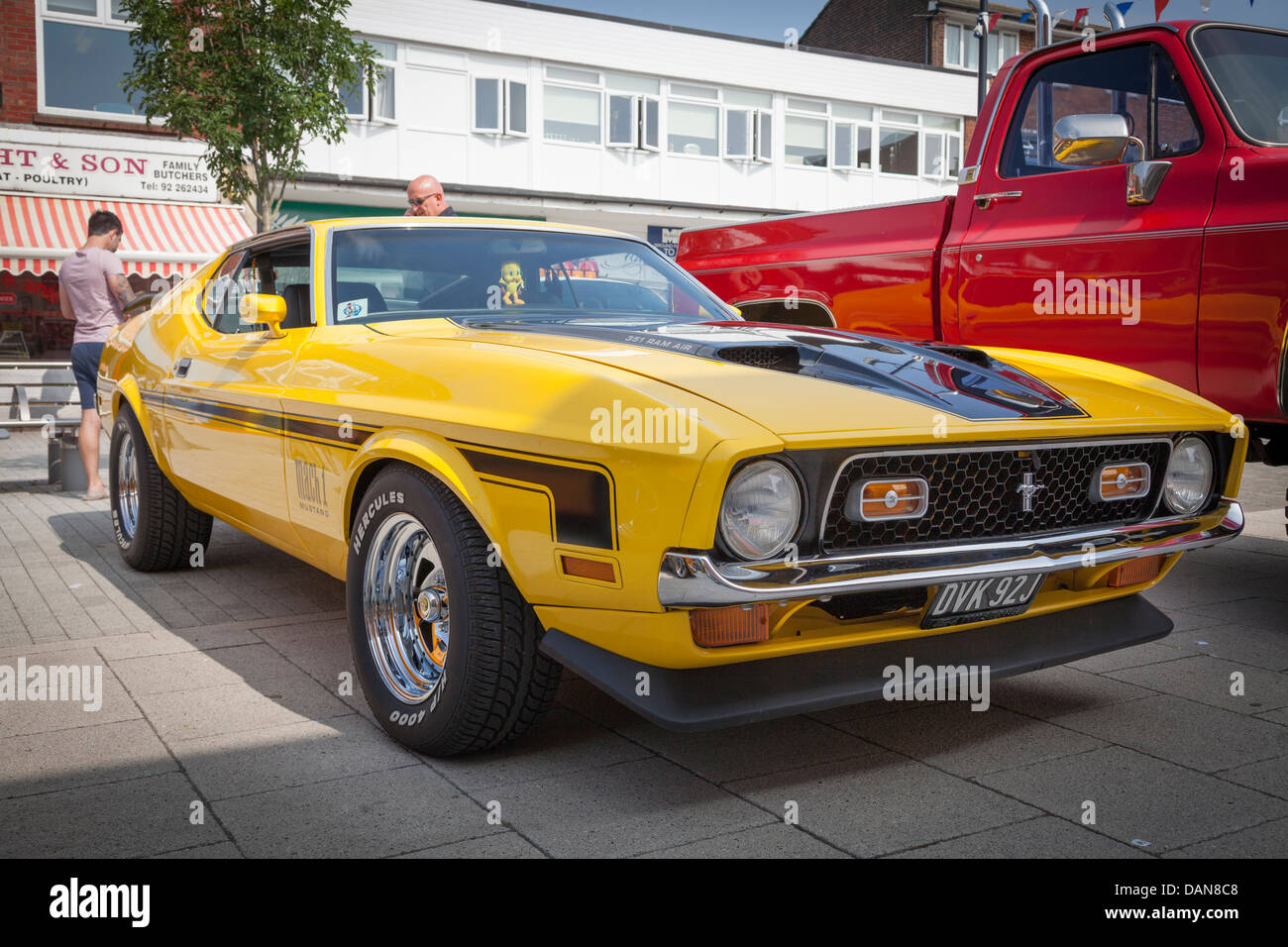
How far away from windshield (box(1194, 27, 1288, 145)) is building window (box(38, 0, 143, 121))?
53.5ft

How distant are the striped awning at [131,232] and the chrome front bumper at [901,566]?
15.1 meters

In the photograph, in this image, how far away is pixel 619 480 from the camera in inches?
92.7

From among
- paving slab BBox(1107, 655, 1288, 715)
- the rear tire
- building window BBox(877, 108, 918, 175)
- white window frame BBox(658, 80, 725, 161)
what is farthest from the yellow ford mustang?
building window BBox(877, 108, 918, 175)

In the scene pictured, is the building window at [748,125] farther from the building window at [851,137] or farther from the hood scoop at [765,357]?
the hood scoop at [765,357]

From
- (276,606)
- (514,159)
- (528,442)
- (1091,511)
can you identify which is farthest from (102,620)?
(514,159)

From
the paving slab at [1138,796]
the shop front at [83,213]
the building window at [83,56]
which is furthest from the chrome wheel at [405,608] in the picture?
the building window at [83,56]

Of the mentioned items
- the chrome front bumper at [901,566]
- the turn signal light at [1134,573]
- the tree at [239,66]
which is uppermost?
the tree at [239,66]

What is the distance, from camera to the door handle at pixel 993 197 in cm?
480

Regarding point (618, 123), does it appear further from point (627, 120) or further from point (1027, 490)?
point (1027, 490)

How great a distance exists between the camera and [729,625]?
240 centimetres

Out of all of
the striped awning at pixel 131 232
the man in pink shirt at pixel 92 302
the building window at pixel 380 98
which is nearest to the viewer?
the man in pink shirt at pixel 92 302

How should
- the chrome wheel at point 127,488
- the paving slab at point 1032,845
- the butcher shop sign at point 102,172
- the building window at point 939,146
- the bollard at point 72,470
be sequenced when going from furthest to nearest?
the building window at point 939,146, the butcher shop sign at point 102,172, the bollard at point 72,470, the chrome wheel at point 127,488, the paving slab at point 1032,845

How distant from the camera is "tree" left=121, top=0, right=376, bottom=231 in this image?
404 inches
